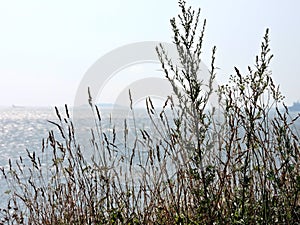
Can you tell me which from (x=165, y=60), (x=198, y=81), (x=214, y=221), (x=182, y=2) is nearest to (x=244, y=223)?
(x=214, y=221)

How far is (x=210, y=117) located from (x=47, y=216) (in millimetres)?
1482

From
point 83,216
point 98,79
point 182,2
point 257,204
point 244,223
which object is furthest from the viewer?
point 98,79

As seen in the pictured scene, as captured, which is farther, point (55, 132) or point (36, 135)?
point (36, 135)

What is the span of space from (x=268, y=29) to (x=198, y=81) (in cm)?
43

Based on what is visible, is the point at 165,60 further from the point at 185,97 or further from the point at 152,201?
the point at 152,201

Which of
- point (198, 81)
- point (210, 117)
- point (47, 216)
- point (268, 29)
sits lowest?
point (47, 216)

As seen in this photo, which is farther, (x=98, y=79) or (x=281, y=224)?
(x=98, y=79)

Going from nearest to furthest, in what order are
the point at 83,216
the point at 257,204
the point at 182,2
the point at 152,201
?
the point at 182,2, the point at 257,204, the point at 152,201, the point at 83,216

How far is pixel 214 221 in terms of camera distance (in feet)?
8.50

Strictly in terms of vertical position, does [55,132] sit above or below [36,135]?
above

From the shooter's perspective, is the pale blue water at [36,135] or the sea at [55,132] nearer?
the sea at [55,132]

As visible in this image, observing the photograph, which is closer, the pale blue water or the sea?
the sea

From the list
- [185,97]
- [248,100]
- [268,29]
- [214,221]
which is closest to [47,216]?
[214,221]

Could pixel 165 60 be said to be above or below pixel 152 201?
above
